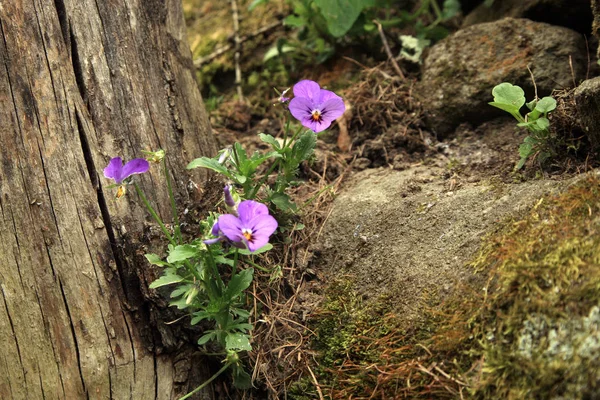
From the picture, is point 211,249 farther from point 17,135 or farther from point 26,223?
point 17,135

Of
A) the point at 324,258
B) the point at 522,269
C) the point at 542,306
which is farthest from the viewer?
the point at 324,258

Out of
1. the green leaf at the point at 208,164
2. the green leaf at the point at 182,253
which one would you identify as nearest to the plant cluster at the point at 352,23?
the green leaf at the point at 208,164

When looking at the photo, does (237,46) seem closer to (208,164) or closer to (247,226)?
(208,164)

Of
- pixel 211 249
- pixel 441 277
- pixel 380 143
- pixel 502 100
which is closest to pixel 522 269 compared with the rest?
pixel 441 277

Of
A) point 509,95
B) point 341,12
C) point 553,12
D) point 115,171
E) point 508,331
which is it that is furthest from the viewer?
point 341,12

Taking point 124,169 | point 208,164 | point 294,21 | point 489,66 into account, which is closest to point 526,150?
point 489,66
